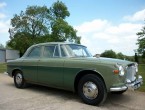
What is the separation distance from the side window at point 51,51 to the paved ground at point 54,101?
1355mm

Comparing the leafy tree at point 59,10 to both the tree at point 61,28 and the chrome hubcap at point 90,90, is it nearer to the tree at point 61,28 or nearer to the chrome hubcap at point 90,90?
the tree at point 61,28

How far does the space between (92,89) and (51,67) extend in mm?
1753

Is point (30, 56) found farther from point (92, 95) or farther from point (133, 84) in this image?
point (133, 84)

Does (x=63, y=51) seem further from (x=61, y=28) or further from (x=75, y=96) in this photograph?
(x=61, y=28)

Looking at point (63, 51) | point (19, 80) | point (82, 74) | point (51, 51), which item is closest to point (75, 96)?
point (82, 74)

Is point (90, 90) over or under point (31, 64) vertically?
under

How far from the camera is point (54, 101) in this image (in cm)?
691

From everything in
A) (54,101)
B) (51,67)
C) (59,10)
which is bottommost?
(54,101)

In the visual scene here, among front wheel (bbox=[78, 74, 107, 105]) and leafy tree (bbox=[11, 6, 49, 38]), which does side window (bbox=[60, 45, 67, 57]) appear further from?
leafy tree (bbox=[11, 6, 49, 38])

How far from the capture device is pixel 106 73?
6191 mm

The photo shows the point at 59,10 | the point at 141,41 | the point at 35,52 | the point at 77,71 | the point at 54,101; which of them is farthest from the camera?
the point at 59,10

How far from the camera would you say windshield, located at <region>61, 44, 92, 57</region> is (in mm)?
7508

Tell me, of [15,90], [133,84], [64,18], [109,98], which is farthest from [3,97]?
[64,18]

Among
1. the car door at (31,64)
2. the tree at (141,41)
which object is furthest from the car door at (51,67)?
the tree at (141,41)
